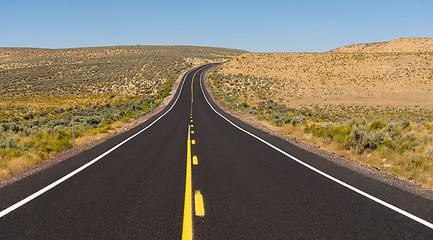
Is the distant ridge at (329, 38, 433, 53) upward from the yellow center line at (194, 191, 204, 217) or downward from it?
upward

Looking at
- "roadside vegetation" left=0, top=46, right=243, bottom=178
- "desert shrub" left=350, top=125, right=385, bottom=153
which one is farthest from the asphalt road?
"roadside vegetation" left=0, top=46, right=243, bottom=178

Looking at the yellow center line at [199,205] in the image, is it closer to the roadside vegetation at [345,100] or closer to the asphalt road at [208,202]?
the asphalt road at [208,202]

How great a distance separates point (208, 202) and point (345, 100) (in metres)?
53.6

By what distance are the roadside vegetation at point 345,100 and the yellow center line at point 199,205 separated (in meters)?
6.20

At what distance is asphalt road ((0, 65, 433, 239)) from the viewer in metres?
4.30

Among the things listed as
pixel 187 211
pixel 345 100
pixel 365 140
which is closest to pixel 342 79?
pixel 345 100

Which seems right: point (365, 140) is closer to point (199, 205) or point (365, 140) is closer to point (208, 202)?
point (208, 202)

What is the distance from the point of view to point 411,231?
444 cm

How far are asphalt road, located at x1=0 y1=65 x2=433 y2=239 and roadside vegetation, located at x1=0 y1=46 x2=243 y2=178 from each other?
3.61m

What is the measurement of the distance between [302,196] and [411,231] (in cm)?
199

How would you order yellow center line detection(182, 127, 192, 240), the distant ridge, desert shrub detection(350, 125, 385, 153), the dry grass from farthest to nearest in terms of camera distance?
A: 1. the distant ridge
2. the dry grass
3. desert shrub detection(350, 125, 385, 153)
4. yellow center line detection(182, 127, 192, 240)

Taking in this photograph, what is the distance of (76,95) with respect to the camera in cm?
5903

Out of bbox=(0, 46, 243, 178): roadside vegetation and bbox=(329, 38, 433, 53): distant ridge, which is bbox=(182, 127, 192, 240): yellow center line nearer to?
bbox=(0, 46, 243, 178): roadside vegetation

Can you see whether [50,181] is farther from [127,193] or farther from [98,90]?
[98,90]
